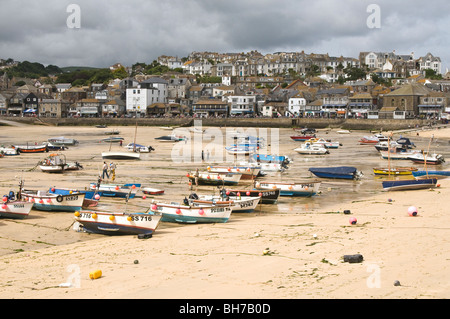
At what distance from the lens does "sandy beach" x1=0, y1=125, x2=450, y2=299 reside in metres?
10.2

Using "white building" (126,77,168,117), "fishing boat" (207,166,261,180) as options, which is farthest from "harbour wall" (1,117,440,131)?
"fishing boat" (207,166,261,180)

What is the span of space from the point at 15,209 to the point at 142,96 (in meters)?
89.2

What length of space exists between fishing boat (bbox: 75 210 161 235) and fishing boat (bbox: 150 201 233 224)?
77.5 inches

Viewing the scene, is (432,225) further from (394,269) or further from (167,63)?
(167,63)

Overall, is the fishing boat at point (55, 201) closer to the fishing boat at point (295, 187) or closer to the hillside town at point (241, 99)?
the fishing boat at point (295, 187)

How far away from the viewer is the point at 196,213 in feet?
63.1

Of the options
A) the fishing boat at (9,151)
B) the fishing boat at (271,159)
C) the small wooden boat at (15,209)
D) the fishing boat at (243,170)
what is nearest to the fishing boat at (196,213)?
the small wooden boat at (15,209)

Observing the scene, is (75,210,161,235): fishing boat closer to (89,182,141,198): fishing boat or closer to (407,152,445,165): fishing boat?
(89,182,141,198): fishing boat

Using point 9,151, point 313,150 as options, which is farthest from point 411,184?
point 9,151

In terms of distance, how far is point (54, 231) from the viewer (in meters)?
18.2

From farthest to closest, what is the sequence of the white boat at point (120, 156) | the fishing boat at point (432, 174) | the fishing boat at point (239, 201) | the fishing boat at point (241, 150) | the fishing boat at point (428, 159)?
the fishing boat at point (241, 150) < the white boat at point (120, 156) < the fishing boat at point (428, 159) < the fishing boat at point (432, 174) < the fishing boat at point (239, 201)

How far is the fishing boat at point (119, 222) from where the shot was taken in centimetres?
1705

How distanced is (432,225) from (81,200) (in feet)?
45.0

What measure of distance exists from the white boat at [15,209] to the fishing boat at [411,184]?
→ 16.9 meters
